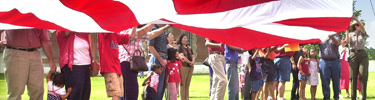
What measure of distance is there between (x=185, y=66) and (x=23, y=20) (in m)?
6.82

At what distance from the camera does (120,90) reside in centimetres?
769

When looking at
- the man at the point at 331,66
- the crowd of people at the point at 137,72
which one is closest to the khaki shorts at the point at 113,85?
the crowd of people at the point at 137,72

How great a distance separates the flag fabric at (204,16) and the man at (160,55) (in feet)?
8.32

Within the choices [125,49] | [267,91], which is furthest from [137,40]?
[267,91]

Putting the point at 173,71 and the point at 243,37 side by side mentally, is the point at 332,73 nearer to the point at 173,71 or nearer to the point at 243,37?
the point at 173,71

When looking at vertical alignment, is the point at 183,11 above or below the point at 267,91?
above

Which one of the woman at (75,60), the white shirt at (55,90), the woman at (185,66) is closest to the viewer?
the woman at (75,60)

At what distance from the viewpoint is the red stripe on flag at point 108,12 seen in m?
5.67

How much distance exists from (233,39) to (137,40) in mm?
1777

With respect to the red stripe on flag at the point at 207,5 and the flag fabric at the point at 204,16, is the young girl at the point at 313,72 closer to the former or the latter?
the flag fabric at the point at 204,16

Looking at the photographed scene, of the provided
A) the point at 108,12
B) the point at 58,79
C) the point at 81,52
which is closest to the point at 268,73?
the point at 58,79

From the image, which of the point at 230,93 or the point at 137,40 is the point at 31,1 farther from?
the point at 230,93

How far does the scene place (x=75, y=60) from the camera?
753 centimetres

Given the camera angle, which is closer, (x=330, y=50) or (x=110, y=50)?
(x=110, y=50)
